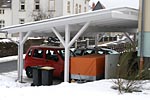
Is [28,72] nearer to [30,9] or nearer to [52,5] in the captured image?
[52,5]

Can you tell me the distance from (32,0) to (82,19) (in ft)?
140

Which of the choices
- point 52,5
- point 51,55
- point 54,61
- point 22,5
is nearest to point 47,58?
point 51,55

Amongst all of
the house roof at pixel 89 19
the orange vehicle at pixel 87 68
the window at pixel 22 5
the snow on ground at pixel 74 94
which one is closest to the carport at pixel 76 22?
the house roof at pixel 89 19

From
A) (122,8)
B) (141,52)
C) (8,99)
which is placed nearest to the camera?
(8,99)

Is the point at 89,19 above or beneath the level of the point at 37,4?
beneath

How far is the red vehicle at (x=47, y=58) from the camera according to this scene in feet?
51.9

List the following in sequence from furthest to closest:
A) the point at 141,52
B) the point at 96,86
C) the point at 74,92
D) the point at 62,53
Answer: the point at 62,53, the point at 141,52, the point at 96,86, the point at 74,92

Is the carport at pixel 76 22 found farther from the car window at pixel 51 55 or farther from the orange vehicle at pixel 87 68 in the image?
the car window at pixel 51 55

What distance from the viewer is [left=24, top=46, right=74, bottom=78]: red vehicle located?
15.8 m

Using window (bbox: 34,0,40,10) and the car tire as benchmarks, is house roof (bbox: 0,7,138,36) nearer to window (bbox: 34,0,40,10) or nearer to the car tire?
the car tire

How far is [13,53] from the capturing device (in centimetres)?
3291

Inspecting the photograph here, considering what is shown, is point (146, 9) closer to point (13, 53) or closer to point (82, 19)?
point (82, 19)

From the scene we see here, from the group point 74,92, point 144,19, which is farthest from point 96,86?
point 144,19

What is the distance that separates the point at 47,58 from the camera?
16.3 metres
